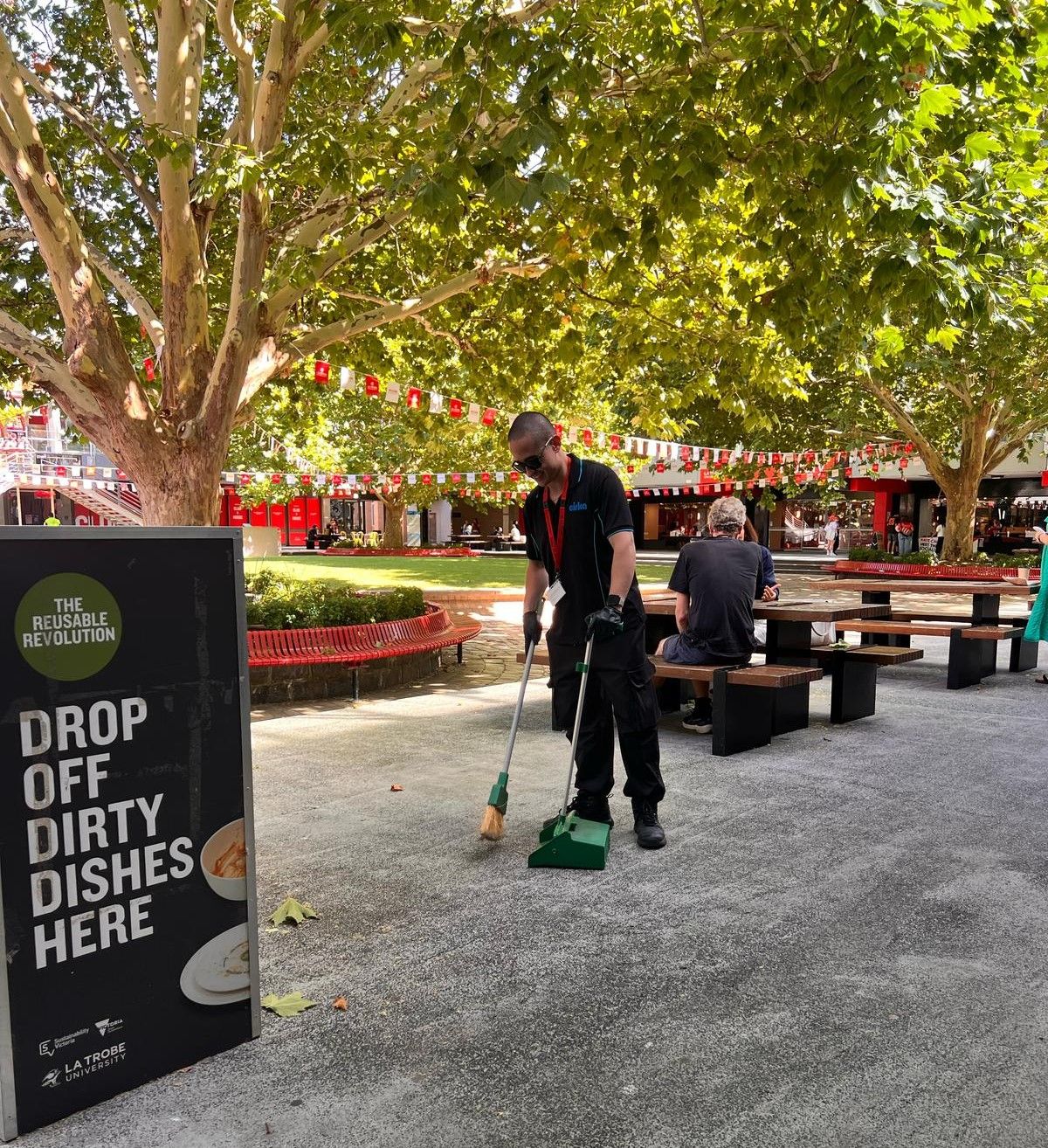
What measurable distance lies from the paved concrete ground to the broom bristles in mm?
60

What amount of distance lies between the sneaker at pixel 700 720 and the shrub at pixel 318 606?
367cm

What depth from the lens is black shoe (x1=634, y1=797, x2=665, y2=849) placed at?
4602 millimetres

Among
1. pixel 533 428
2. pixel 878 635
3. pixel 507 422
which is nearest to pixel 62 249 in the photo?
pixel 533 428

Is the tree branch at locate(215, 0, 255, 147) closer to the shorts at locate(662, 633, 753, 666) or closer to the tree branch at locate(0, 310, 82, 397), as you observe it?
the tree branch at locate(0, 310, 82, 397)

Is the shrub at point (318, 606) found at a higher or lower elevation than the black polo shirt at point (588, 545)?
lower

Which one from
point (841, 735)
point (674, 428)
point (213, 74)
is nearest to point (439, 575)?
point (674, 428)

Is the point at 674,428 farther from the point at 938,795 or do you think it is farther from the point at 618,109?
the point at 938,795

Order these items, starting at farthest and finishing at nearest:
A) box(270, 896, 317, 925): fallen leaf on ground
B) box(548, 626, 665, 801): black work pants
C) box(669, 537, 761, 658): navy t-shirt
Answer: box(669, 537, 761, 658): navy t-shirt, box(548, 626, 665, 801): black work pants, box(270, 896, 317, 925): fallen leaf on ground

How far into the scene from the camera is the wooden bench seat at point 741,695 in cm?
629

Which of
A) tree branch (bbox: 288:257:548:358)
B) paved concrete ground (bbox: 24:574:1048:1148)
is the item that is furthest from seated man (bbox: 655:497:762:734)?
tree branch (bbox: 288:257:548:358)

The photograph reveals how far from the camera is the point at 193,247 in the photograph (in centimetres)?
842

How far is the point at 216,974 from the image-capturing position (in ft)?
9.23

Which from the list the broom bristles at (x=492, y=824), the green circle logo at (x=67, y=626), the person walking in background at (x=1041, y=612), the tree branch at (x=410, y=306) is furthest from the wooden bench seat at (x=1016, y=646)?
the green circle logo at (x=67, y=626)

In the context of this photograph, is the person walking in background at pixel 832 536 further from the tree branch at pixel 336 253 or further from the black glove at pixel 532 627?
the black glove at pixel 532 627
